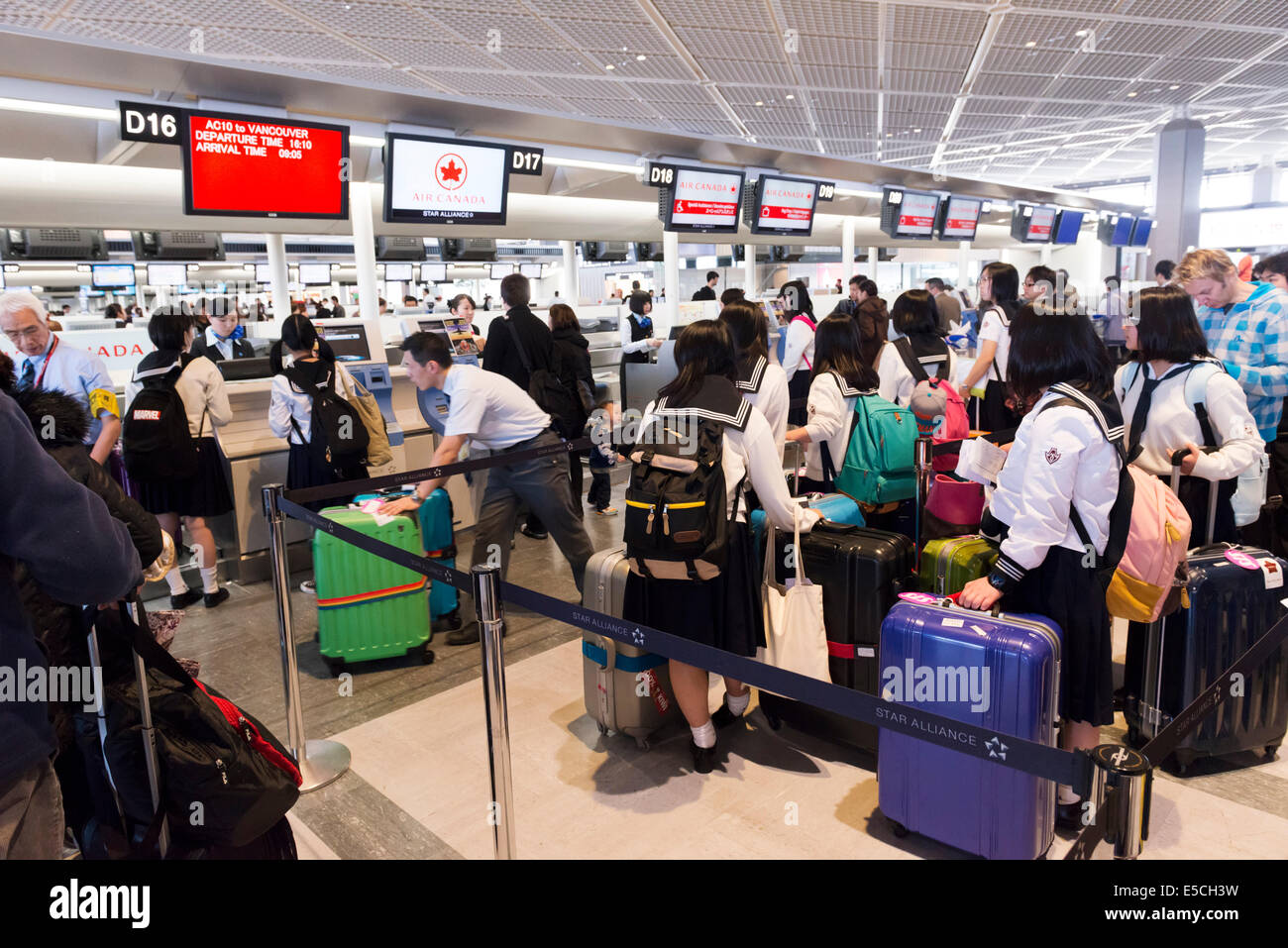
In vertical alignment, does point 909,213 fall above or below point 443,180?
above

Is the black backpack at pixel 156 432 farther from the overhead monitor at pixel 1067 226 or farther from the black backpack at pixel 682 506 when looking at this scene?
the overhead monitor at pixel 1067 226

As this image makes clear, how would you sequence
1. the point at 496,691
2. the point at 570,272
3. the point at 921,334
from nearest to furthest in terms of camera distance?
the point at 496,691
the point at 921,334
the point at 570,272

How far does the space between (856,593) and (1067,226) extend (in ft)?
54.7

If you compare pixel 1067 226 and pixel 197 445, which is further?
pixel 1067 226

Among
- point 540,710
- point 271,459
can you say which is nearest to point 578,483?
point 271,459

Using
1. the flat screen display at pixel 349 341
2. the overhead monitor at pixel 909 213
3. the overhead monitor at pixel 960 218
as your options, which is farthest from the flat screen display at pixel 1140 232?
the flat screen display at pixel 349 341

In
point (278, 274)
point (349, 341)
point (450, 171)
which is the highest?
point (450, 171)

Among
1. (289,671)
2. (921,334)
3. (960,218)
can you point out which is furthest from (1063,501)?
(960,218)

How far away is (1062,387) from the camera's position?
8.05 feet

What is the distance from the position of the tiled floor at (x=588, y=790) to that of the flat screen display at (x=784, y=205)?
6966mm

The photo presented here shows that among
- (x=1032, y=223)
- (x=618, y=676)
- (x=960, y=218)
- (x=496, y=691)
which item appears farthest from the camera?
(x=1032, y=223)

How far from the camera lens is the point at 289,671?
324 cm

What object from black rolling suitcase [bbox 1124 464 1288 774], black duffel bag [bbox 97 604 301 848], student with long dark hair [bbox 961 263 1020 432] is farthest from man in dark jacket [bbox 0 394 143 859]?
student with long dark hair [bbox 961 263 1020 432]

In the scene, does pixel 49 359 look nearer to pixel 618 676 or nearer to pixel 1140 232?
pixel 618 676
